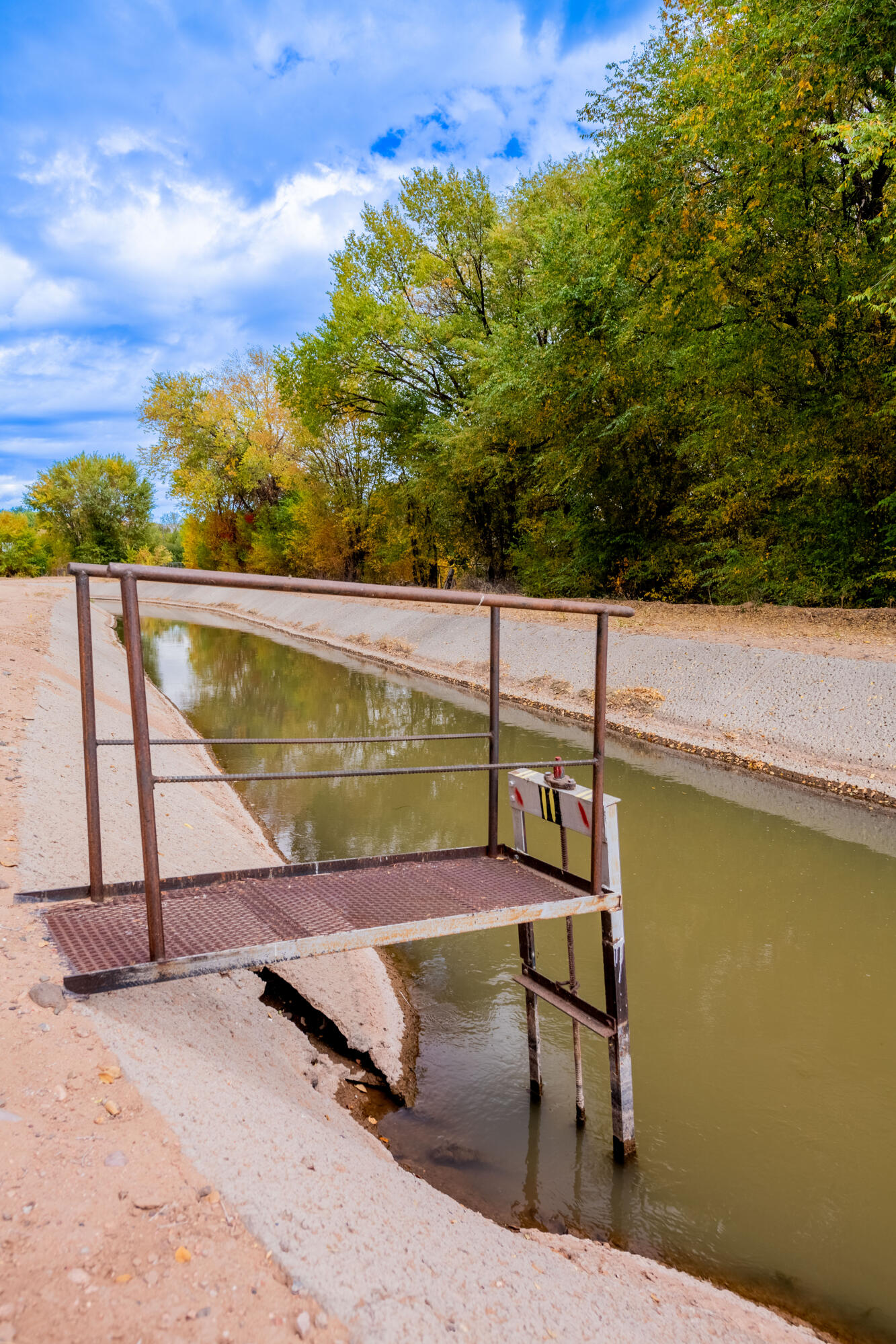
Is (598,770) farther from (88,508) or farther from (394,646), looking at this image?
(88,508)

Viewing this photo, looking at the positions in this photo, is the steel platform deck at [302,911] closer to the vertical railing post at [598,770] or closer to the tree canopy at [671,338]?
the vertical railing post at [598,770]

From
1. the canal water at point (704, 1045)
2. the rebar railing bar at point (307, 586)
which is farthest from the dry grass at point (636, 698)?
the rebar railing bar at point (307, 586)

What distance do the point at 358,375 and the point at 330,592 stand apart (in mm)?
27345

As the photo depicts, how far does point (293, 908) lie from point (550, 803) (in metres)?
1.30

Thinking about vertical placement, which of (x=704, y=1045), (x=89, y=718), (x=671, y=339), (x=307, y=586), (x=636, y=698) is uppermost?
(x=671, y=339)

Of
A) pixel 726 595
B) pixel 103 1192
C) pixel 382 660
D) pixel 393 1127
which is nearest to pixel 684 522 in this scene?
pixel 726 595

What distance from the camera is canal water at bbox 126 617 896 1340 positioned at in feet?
10.0

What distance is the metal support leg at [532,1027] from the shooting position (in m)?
3.85

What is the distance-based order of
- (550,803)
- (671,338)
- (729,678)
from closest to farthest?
(550,803), (729,678), (671,338)

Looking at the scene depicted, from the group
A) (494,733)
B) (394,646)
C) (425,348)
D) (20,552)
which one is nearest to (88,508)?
(20,552)

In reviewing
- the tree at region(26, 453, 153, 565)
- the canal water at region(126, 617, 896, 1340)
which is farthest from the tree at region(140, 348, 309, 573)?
the canal water at region(126, 617, 896, 1340)

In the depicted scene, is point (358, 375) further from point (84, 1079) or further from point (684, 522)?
point (84, 1079)

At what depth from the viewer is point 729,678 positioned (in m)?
11.6

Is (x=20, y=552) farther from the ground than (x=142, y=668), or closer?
farther from the ground
